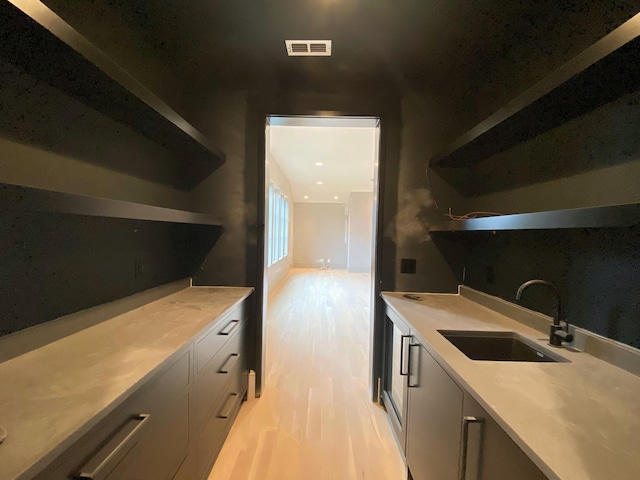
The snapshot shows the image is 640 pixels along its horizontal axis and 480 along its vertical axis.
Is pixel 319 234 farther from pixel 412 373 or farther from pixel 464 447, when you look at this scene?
pixel 464 447

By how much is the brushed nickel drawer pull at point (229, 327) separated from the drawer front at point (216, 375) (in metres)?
0.08

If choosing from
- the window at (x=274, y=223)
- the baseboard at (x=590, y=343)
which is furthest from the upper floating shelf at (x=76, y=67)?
the window at (x=274, y=223)

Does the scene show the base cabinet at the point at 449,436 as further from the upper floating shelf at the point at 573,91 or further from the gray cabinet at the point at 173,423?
the upper floating shelf at the point at 573,91

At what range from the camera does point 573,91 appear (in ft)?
3.52

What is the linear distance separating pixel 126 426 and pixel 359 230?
970 centimetres

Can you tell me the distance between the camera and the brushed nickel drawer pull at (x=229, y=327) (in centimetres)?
167

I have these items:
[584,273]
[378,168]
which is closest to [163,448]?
[584,273]

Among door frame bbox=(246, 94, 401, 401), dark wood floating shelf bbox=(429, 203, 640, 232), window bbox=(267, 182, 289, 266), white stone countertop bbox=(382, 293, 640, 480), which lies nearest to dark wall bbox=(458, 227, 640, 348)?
white stone countertop bbox=(382, 293, 640, 480)

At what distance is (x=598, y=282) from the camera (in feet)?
3.76

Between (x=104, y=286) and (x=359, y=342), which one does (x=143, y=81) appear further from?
(x=359, y=342)

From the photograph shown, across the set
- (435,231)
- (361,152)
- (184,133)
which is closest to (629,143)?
(435,231)

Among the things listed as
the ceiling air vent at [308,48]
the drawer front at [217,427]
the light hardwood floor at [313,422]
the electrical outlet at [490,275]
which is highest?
the ceiling air vent at [308,48]

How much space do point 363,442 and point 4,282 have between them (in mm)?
2021

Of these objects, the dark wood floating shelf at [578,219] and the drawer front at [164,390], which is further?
the drawer front at [164,390]
